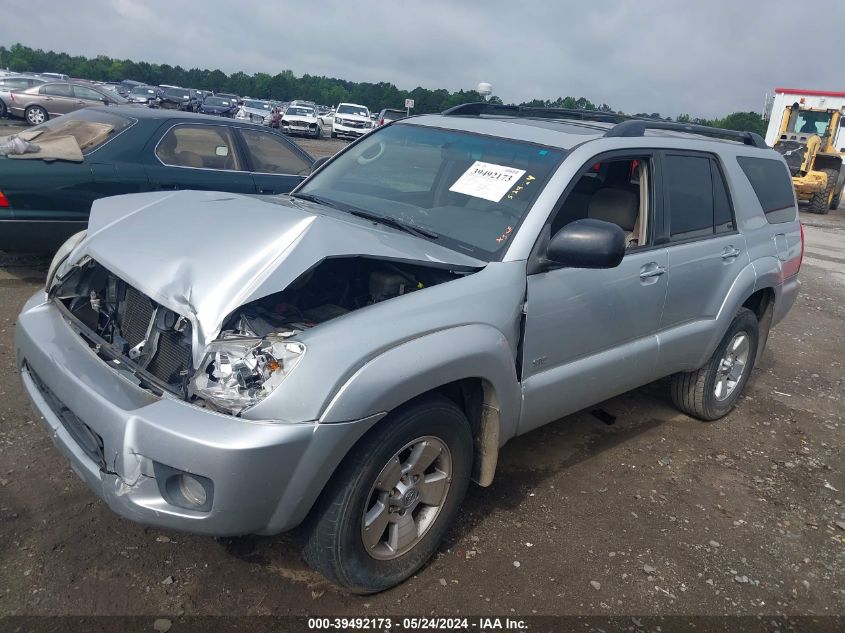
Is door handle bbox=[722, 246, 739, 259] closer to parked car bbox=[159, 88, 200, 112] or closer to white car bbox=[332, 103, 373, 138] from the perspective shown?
white car bbox=[332, 103, 373, 138]

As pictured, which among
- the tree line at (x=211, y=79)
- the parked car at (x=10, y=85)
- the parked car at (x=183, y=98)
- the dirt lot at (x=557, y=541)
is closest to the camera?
A: the dirt lot at (x=557, y=541)

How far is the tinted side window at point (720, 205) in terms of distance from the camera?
434cm

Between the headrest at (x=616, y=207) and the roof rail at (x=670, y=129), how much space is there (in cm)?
37

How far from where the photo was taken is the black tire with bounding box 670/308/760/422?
185 inches

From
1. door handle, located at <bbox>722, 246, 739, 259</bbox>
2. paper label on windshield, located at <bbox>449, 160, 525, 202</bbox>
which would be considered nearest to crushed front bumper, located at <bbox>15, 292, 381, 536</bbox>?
paper label on windshield, located at <bbox>449, 160, 525, 202</bbox>

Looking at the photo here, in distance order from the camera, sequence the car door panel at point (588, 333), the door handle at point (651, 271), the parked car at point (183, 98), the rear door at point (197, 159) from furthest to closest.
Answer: the parked car at point (183, 98) → the rear door at point (197, 159) → the door handle at point (651, 271) → the car door panel at point (588, 333)

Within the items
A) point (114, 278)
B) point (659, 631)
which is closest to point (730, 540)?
point (659, 631)

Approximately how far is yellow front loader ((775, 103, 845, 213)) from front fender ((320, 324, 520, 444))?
2048 centimetres

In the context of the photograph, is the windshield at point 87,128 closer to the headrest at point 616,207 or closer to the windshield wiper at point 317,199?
the windshield wiper at point 317,199

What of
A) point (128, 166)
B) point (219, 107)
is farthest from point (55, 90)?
point (128, 166)

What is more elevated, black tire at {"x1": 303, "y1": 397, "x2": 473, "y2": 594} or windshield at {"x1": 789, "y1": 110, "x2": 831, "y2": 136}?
windshield at {"x1": 789, "y1": 110, "x2": 831, "y2": 136}

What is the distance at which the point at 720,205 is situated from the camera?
438 cm

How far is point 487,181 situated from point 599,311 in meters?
0.86

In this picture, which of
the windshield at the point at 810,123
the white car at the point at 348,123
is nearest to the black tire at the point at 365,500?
the windshield at the point at 810,123
